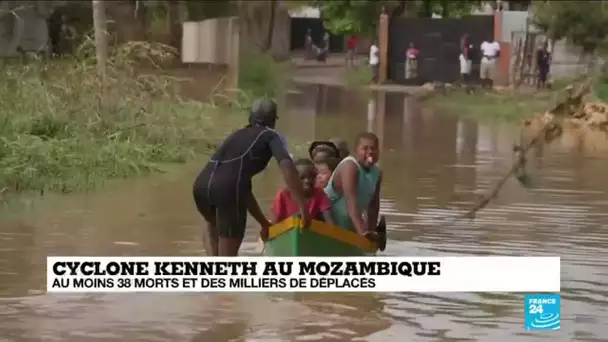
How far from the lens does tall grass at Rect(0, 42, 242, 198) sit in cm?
1293

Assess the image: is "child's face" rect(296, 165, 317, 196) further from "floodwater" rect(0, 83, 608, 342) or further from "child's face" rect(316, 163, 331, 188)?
"floodwater" rect(0, 83, 608, 342)

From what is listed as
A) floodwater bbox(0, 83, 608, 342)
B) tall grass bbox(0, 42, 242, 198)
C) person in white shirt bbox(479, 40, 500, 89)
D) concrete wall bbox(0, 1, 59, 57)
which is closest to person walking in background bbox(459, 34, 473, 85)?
person in white shirt bbox(479, 40, 500, 89)

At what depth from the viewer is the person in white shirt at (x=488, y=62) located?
30.8 meters

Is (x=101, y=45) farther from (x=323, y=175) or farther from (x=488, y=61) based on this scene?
(x=488, y=61)

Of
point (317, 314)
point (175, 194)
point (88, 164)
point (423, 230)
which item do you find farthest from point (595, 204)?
point (317, 314)

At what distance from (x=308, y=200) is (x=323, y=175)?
603 millimetres

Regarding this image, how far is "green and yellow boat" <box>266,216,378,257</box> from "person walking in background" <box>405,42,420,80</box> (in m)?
25.3

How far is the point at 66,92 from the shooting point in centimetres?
1460

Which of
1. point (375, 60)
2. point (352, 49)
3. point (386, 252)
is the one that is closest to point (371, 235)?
point (386, 252)

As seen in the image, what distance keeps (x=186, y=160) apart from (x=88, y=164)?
1.71m

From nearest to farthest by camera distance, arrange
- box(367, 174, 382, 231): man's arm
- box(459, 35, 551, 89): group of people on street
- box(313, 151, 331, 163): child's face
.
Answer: box(367, 174, 382, 231): man's arm
box(313, 151, 331, 163): child's face
box(459, 35, 551, 89): group of people on street

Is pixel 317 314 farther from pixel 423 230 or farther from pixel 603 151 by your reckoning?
pixel 603 151

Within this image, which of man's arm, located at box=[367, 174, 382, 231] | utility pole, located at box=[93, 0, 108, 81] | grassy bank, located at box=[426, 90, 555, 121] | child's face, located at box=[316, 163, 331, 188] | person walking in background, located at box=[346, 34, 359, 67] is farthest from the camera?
person walking in background, located at box=[346, 34, 359, 67]

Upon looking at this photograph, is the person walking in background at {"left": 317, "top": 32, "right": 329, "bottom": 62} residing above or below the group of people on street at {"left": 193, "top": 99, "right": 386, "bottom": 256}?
below
